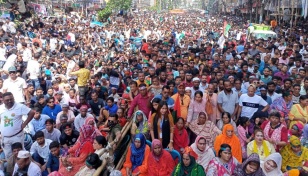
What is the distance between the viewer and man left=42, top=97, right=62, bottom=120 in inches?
262

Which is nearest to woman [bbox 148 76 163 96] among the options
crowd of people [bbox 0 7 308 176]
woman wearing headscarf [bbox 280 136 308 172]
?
crowd of people [bbox 0 7 308 176]

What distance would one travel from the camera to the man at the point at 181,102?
20.1 feet

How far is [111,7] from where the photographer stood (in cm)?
3578

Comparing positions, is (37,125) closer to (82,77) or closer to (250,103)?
(82,77)

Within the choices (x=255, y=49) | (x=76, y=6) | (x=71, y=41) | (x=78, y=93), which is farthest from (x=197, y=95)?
(x=76, y=6)

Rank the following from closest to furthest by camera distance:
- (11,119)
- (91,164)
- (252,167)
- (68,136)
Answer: (252,167) → (91,164) → (11,119) → (68,136)

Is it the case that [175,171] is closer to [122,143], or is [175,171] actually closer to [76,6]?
[122,143]

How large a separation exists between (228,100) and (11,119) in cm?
371

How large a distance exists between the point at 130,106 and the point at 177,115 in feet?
2.87

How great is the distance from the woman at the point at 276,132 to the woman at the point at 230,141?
19.0 inches

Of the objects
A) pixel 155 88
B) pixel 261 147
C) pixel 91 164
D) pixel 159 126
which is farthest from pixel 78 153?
pixel 261 147

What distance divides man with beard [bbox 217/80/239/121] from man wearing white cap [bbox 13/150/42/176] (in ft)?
10.9

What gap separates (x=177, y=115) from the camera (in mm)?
6000

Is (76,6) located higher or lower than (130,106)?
higher
